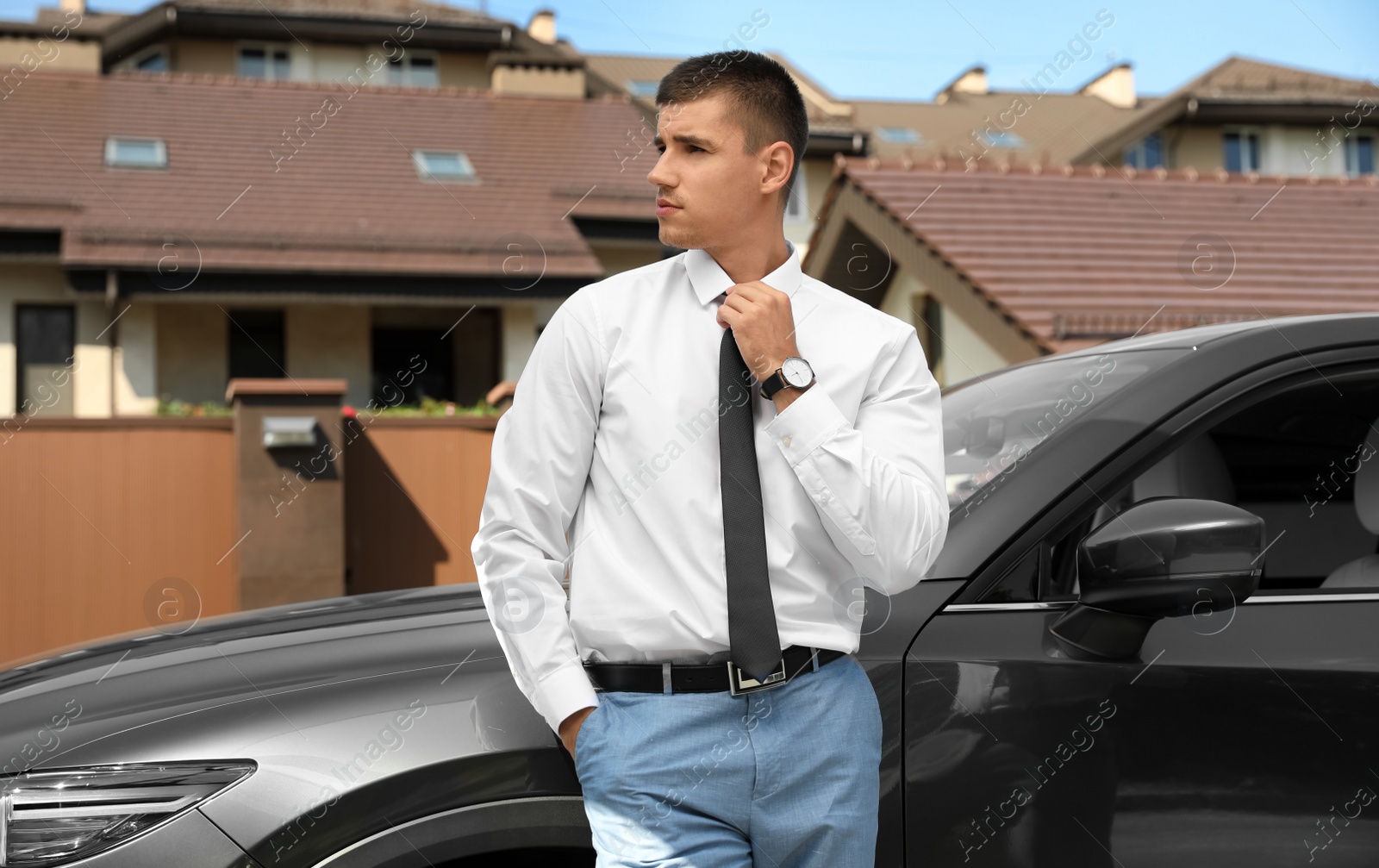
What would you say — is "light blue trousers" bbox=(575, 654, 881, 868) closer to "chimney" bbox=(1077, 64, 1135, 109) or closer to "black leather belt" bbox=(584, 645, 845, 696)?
"black leather belt" bbox=(584, 645, 845, 696)

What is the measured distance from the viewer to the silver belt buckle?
5.27ft

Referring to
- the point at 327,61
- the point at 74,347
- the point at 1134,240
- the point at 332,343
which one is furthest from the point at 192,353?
the point at 1134,240

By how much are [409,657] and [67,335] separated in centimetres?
1593

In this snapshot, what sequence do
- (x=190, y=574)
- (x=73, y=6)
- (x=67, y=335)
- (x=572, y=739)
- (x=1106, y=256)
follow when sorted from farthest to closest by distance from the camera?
(x=73, y=6) < (x=67, y=335) < (x=1106, y=256) < (x=190, y=574) < (x=572, y=739)

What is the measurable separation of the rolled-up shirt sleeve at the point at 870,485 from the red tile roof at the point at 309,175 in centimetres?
1439

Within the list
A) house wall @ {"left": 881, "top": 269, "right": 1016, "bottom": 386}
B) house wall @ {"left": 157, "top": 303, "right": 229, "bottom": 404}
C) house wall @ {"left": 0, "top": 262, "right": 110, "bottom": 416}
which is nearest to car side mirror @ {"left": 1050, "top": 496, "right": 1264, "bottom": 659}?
house wall @ {"left": 881, "top": 269, "right": 1016, "bottom": 386}

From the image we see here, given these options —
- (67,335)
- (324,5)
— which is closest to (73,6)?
(324,5)

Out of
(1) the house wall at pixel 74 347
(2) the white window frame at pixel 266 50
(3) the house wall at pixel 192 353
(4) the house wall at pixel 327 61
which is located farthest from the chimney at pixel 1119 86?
(1) the house wall at pixel 74 347

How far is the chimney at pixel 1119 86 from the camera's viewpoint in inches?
1339

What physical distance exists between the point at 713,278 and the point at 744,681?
1.96ft

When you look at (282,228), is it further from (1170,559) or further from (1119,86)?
(1119,86)

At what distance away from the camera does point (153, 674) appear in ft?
6.46

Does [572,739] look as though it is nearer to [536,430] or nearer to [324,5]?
[536,430]

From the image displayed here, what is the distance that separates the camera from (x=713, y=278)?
5.90 feet
